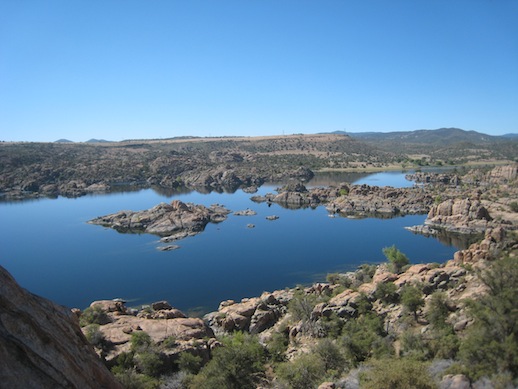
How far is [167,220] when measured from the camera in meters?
77.7

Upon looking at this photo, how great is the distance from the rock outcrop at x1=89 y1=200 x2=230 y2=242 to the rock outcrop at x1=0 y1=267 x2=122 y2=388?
198 feet

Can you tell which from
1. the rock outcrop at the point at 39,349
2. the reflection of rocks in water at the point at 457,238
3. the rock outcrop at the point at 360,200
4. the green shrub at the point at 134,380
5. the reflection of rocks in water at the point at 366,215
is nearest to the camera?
the rock outcrop at the point at 39,349

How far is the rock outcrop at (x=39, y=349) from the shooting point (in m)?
7.40

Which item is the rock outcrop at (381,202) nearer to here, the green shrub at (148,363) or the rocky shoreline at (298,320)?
the rocky shoreline at (298,320)

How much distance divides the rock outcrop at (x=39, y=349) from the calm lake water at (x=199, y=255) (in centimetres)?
3031

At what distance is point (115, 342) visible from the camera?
71.1 feet

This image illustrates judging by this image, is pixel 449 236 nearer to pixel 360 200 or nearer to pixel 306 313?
pixel 360 200

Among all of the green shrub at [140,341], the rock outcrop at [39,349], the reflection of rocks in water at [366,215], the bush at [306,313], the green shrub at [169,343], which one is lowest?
the reflection of rocks in water at [366,215]

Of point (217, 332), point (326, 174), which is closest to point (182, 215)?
point (217, 332)

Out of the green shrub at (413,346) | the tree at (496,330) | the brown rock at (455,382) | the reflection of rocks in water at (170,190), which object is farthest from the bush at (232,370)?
the reflection of rocks in water at (170,190)

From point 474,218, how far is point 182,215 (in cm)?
5497

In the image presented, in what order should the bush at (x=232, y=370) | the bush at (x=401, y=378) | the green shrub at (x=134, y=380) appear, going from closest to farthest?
the bush at (x=401, y=378), the green shrub at (x=134, y=380), the bush at (x=232, y=370)

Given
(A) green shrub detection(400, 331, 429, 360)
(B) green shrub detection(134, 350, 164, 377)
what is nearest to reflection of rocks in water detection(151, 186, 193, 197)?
(B) green shrub detection(134, 350, 164, 377)

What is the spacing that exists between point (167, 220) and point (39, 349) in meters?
70.9
